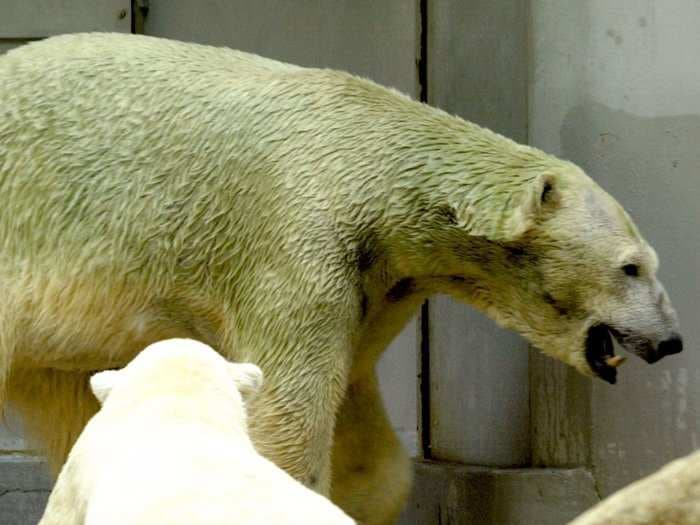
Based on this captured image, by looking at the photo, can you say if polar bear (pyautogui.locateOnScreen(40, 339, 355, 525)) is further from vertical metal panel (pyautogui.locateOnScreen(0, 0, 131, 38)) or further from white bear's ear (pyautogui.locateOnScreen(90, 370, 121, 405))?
vertical metal panel (pyautogui.locateOnScreen(0, 0, 131, 38))

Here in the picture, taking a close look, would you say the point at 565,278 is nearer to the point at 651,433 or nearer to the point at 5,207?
the point at 651,433

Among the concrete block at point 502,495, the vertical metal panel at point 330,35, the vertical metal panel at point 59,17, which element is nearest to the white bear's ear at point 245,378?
the concrete block at point 502,495

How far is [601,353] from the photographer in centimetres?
580

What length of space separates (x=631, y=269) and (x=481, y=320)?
1.44m

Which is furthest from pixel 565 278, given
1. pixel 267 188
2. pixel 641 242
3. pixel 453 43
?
pixel 453 43

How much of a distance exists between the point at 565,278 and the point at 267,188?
109 cm

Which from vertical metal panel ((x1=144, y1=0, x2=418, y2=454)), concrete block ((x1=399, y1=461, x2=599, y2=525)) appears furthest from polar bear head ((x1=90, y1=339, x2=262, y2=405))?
vertical metal panel ((x1=144, y1=0, x2=418, y2=454))

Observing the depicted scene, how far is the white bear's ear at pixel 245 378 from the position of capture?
3600mm

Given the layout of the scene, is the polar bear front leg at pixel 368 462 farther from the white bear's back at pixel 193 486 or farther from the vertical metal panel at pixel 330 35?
the white bear's back at pixel 193 486

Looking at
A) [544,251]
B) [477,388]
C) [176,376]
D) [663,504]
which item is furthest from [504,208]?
[663,504]

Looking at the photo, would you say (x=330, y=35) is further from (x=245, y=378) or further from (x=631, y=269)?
(x=245, y=378)

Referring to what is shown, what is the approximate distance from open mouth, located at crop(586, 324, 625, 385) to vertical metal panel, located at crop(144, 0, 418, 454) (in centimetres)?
247

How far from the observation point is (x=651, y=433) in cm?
668

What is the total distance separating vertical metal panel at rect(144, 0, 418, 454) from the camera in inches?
324
